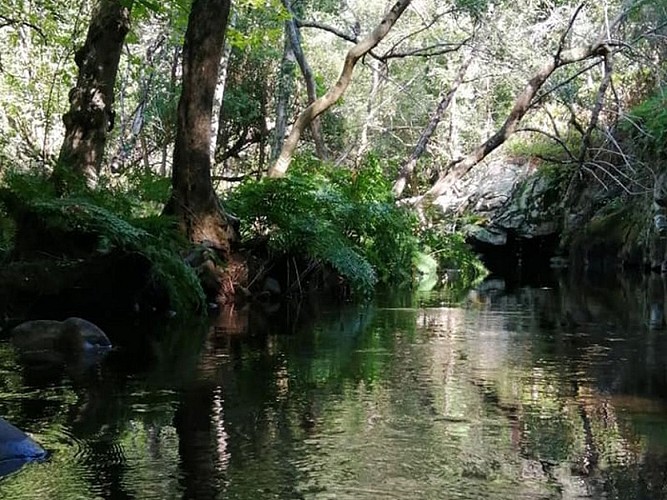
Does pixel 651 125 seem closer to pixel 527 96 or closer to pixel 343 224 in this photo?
pixel 527 96

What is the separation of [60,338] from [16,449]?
3.63 m

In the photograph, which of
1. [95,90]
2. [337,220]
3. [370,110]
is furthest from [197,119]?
[370,110]

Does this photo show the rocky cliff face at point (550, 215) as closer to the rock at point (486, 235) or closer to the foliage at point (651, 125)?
the rock at point (486, 235)

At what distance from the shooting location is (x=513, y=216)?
2909 centimetres

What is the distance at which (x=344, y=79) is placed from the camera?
1666cm

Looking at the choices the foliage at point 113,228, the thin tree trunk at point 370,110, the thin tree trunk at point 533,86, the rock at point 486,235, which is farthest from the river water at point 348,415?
the thin tree trunk at point 370,110

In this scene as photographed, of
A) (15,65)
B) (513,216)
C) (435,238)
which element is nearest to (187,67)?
(435,238)

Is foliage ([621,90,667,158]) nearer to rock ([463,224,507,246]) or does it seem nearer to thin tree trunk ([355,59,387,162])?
rock ([463,224,507,246])

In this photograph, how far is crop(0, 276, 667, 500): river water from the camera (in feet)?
12.2

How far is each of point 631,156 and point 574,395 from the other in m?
19.1

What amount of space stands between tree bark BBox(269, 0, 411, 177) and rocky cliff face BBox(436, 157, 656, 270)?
33.6 ft

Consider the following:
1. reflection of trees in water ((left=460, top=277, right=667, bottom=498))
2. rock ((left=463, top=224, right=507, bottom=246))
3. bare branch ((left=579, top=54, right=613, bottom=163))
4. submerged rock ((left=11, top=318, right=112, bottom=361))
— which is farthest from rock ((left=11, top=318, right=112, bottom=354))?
rock ((left=463, top=224, right=507, bottom=246))

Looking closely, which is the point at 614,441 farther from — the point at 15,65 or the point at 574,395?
the point at 15,65

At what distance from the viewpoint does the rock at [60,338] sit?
7.46 metres
